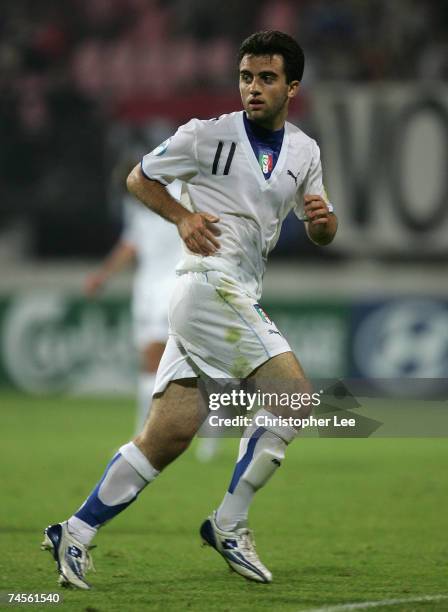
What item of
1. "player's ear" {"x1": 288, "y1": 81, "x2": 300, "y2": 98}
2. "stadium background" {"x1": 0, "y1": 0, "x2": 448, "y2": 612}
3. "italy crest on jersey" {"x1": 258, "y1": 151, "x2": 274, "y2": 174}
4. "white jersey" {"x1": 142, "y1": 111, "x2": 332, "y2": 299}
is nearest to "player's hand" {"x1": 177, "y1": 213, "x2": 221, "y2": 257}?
"white jersey" {"x1": 142, "y1": 111, "x2": 332, "y2": 299}

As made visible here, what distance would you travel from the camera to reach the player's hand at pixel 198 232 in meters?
4.69

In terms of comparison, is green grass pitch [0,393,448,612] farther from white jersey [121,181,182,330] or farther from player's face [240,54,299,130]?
player's face [240,54,299,130]

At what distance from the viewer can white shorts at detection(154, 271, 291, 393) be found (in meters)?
4.78

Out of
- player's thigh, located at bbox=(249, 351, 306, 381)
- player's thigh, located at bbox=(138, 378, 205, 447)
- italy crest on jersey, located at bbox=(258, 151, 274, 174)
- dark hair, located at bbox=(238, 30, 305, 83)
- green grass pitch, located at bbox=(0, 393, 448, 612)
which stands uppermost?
dark hair, located at bbox=(238, 30, 305, 83)

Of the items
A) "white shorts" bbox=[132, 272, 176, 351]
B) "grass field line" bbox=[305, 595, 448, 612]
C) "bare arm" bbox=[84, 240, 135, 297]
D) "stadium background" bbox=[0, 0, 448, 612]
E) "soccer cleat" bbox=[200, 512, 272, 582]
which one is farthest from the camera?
"stadium background" bbox=[0, 0, 448, 612]

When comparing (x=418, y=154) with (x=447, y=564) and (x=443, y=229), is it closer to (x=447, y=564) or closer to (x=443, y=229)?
(x=443, y=229)

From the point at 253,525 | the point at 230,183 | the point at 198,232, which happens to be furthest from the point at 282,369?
the point at 253,525

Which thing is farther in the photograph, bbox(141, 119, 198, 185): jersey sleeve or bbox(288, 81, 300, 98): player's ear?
bbox(288, 81, 300, 98): player's ear

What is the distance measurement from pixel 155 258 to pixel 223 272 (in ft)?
16.3

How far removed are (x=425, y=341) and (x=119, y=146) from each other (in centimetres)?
418

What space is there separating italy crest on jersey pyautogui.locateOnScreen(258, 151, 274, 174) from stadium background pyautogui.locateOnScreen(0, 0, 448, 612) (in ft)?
16.9

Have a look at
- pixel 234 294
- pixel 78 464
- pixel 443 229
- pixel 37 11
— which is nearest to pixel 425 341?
pixel 443 229

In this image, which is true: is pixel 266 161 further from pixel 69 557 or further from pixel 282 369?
pixel 69 557

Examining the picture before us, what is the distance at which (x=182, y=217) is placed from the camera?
4.71m
